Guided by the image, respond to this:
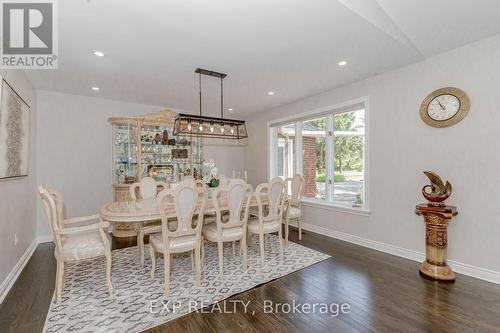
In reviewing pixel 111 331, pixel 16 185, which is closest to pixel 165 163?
pixel 16 185

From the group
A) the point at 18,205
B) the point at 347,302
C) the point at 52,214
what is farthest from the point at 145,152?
the point at 347,302

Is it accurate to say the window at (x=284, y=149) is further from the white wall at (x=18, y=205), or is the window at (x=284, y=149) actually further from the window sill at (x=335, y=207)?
the white wall at (x=18, y=205)

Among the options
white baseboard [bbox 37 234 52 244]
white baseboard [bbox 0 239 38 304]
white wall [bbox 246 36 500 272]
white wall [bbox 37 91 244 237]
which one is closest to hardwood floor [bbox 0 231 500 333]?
white baseboard [bbox 0 239 38 304]

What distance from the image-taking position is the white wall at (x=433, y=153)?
2629 millimetres

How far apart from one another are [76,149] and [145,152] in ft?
3.87

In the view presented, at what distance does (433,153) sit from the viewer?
306cm

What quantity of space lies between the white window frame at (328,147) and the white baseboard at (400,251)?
1.39 ft

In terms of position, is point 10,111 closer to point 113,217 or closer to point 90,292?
point 113,217

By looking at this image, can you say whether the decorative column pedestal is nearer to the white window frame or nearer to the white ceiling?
the white window frame

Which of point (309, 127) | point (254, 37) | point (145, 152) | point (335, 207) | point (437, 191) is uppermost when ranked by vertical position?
point (254, 37)

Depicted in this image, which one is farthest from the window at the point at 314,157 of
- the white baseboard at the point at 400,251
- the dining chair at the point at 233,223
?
the dining chair at the point at 233,223

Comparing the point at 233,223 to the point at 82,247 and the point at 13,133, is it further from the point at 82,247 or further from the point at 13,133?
the point at 13,133

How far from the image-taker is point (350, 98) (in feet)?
13.1

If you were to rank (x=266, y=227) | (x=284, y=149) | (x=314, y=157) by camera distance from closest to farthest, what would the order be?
(x=266, y=227) → (x=314, y=157) → (x=284, y=149)
